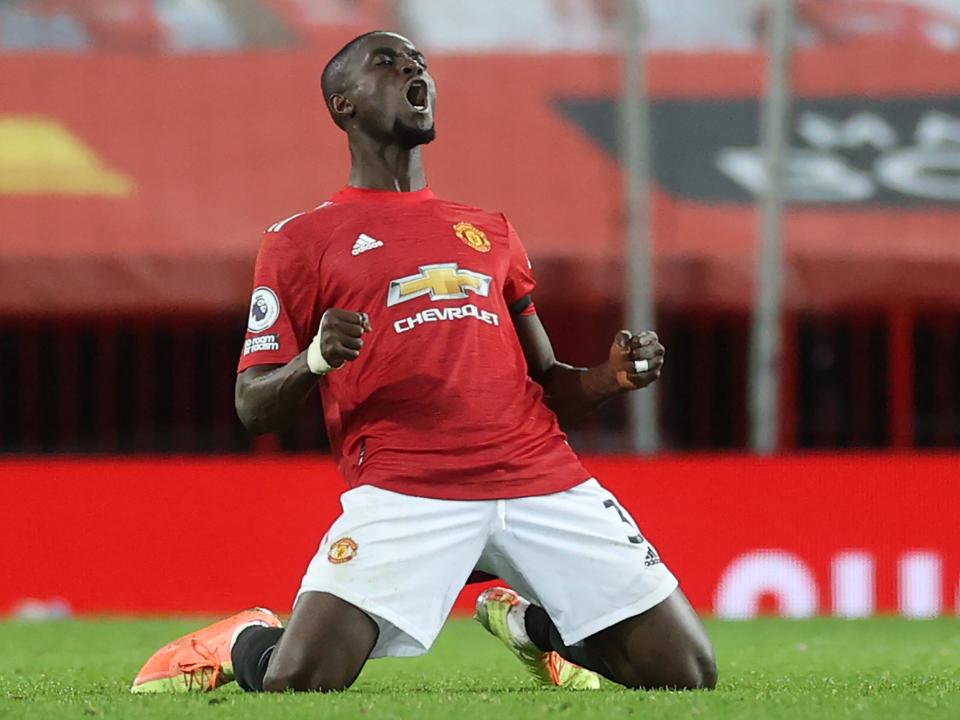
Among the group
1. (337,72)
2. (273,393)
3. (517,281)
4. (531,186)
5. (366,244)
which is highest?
(337,72)

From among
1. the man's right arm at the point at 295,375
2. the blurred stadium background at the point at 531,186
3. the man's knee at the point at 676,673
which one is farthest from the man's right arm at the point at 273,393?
the blurred stadium background at the point at 531,186

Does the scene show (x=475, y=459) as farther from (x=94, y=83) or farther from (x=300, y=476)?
(x=94, y=83)

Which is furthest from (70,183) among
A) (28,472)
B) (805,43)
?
(805,43)

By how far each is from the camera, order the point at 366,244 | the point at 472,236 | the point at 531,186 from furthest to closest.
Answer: the point at 531,186 → the point at 472,236 → the point at 366,244

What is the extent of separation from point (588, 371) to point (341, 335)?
0.98 meters

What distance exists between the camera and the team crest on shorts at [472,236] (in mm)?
5367

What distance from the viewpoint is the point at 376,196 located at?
17.7ft

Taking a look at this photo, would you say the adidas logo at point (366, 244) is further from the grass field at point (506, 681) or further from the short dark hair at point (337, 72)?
the grass field at point (506, 681)

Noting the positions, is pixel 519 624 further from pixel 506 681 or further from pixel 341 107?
pixel 341 107

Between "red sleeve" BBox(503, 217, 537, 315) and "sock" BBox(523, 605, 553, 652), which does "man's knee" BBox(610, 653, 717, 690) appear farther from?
"red sleeve" BBox(503, 217, 537, 315)

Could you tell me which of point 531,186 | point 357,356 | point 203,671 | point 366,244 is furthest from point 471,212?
point 531,186

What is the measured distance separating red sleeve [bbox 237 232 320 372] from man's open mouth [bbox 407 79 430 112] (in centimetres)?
51

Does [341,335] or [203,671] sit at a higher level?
[341,335]

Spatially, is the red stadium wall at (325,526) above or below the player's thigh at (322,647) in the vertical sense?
below
